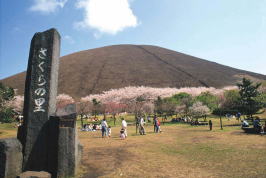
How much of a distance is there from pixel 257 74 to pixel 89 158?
320 feet

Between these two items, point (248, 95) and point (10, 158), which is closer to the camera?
point (10, 158)

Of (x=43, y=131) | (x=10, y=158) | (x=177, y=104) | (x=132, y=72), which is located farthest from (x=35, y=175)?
(x=132, y=72)

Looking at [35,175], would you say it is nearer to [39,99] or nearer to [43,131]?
[43,131]

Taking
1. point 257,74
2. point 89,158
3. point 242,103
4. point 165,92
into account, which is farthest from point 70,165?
point 257,74

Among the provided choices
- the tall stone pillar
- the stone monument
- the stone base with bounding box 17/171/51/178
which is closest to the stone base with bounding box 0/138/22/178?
the stone monument

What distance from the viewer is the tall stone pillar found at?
5383 millimetres

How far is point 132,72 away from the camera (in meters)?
76.4

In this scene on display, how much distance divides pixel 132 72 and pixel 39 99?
71.2 metres

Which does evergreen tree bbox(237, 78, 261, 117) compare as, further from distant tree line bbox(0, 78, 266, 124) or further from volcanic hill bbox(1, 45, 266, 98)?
volcanic hill bbox(1, 45, 266, 98)

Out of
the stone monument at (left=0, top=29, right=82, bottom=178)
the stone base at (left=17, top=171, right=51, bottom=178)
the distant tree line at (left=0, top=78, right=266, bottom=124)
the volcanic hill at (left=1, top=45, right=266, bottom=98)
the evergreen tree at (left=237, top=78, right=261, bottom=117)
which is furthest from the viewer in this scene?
the volcanic hill at (left=1, top=45, right=266, bottom=98)

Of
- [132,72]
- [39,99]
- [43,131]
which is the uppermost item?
[132,72]

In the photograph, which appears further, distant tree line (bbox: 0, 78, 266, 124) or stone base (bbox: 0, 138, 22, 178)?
distant tree line (bbox: 0, 78, 266, 124)

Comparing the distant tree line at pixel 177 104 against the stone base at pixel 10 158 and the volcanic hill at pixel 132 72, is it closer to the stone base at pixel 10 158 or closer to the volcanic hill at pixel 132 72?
the volcanic hill at pixel 132 72

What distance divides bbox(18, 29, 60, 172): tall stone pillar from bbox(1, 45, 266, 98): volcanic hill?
190 feet
